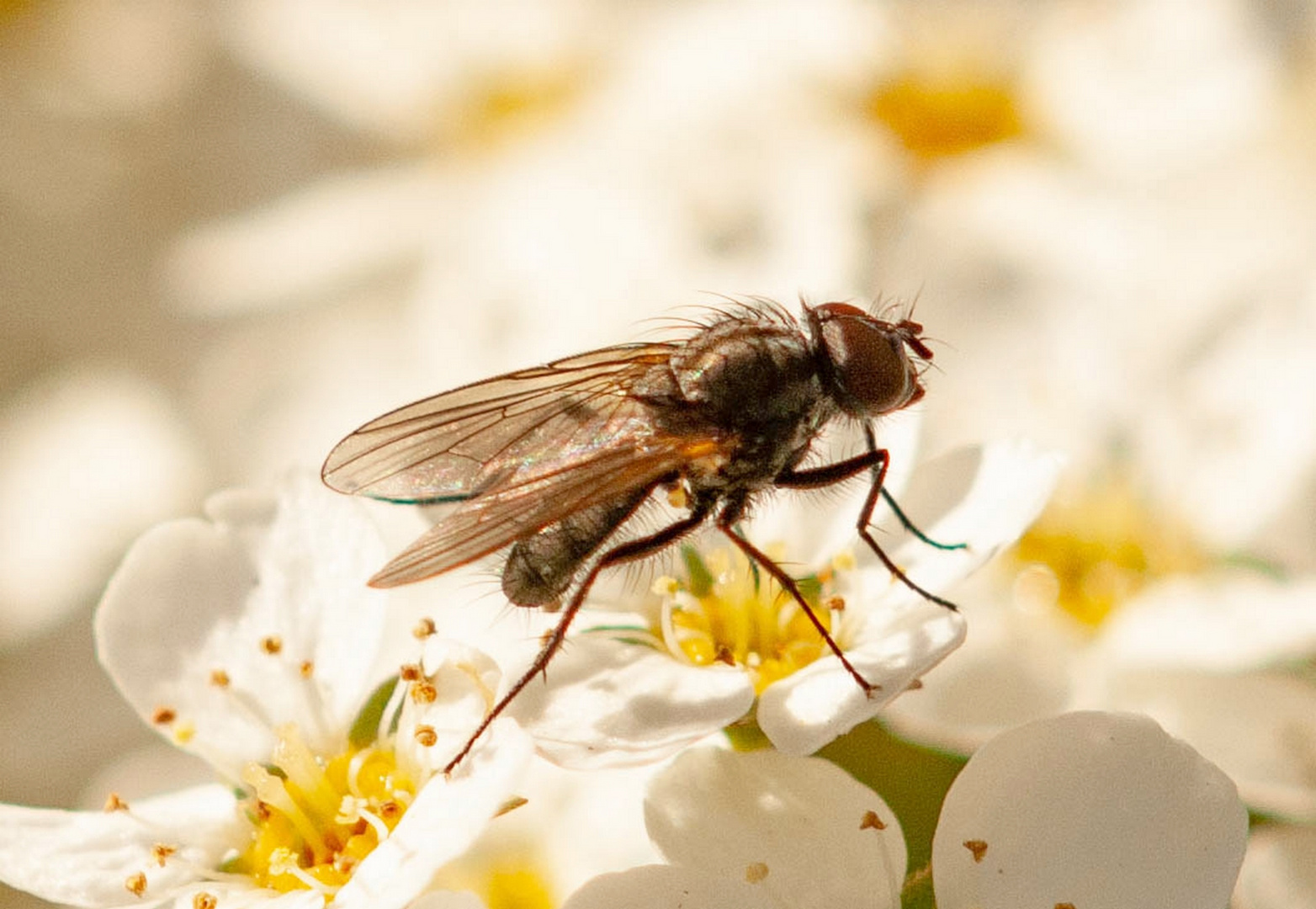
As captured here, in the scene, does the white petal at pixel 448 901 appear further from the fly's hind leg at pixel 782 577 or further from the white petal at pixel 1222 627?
the white petal at pixel 1222 627

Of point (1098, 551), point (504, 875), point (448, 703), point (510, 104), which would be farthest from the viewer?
point (510, 104)

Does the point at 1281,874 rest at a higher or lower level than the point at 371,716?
lower

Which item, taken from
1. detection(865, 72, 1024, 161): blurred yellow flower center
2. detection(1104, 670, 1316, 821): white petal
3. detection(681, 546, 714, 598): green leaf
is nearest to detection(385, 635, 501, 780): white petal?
detection(681, 546, 714, 598): green leaf

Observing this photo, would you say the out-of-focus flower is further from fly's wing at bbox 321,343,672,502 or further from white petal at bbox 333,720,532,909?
white petal at bbox 333,720,532,909

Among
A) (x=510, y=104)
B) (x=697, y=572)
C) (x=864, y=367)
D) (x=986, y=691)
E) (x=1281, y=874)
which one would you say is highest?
(x=510, y=104)

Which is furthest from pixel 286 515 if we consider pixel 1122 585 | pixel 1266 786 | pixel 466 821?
pixel 1122 585

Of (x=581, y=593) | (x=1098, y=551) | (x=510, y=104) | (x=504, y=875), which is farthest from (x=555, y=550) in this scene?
(x=510, y=104)

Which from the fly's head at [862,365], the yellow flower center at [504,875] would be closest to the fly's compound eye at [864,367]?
the fly's head at [862,365]

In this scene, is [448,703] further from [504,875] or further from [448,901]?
[504,875]
